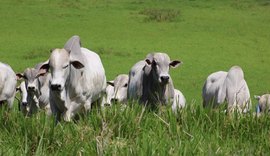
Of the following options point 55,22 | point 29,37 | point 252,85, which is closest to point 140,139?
point 252,85

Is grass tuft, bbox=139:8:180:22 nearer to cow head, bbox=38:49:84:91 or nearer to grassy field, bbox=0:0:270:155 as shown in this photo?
grassy field, bbox=0:0:270:155

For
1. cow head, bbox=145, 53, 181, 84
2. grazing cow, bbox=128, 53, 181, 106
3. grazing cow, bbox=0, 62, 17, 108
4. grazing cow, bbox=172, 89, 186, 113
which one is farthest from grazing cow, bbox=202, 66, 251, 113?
grazing cow, bbox=0, 62, 17, 108

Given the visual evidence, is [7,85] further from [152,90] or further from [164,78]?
[164,78]

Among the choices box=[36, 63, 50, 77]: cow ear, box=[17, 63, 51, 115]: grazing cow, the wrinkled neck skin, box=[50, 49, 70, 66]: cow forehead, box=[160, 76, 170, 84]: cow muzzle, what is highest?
box=[50, 49, 70, 66]: cow forehead

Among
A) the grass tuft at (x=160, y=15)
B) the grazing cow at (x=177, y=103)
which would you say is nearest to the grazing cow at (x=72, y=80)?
the grazing cow at (x=177, y=103)

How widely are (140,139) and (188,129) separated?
745mm

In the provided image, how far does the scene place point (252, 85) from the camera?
18.0 meters

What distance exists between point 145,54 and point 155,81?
1103cm

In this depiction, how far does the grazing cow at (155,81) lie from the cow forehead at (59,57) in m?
1.75

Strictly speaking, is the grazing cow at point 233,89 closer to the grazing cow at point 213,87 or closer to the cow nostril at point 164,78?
the grazing cow at point 213,87

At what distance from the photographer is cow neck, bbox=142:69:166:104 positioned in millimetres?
9828

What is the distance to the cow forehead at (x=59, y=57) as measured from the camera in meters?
7.95

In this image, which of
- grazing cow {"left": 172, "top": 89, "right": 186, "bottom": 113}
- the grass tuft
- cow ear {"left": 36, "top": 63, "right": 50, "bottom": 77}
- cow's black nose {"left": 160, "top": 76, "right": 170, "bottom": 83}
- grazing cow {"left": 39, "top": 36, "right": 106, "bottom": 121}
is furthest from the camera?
the grass tuft

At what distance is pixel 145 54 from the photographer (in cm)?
2089
